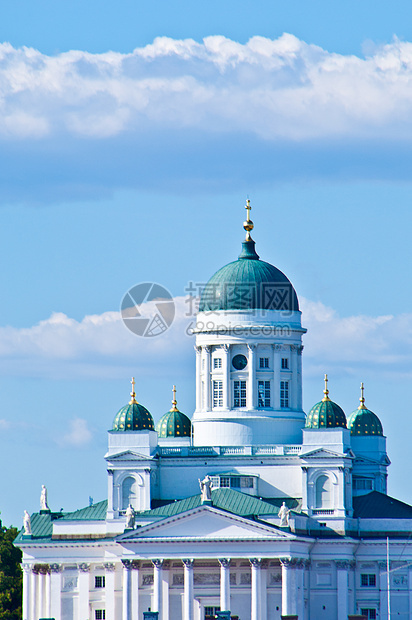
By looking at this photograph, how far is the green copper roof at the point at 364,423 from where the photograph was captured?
6811 inches

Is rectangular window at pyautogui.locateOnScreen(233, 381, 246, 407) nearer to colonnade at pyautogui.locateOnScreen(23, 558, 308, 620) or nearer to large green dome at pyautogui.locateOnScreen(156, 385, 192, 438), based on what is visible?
large green dome at pyautogui.locateOnScreen(156, 385, 192, 438)

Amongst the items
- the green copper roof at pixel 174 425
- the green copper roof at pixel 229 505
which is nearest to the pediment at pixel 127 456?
the green copper roof at pixel 229 505

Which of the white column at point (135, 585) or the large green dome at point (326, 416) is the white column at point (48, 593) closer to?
the white column at point (135, 585)

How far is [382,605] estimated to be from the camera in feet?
505

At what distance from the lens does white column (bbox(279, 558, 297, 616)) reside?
146 metres

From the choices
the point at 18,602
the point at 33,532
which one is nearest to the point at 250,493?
the point at 33,532

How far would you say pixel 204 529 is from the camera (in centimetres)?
14825

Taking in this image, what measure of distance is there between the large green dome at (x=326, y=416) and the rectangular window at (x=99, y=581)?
59.5 feet

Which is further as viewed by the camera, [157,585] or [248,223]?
[248,223]

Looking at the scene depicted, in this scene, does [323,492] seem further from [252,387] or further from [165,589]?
[165,589]

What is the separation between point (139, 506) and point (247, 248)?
2257 cm

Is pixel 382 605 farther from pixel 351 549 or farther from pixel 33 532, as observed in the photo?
pixel 33 532

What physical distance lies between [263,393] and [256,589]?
18131mm

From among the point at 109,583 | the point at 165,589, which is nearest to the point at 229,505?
the point at 165,589
